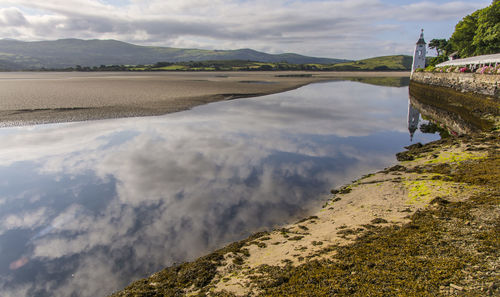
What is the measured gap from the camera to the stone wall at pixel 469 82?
2983 cm

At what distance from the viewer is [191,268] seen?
23.3ft

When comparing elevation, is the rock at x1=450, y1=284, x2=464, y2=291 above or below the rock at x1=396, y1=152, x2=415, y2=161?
above

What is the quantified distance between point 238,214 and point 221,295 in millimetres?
4792

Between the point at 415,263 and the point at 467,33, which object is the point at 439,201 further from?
the point at 467,33

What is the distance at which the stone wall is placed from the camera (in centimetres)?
2983

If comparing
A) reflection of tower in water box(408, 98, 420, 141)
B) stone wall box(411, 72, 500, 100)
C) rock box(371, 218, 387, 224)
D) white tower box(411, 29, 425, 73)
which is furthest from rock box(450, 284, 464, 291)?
white tower box(411, 29, 425, 73)

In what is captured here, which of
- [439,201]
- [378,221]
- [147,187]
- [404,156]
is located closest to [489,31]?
[404,156]

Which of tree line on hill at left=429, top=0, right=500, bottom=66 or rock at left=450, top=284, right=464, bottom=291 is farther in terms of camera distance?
tree line on hill at left=429, top=0, right=500, bottom=66

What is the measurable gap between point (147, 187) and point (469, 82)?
42881mm

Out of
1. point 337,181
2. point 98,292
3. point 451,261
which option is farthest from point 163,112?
point 451,261

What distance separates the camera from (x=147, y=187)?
1258cm

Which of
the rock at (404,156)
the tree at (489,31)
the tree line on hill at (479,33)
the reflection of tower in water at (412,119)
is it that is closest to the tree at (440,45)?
the tree line on hill at (479,33)

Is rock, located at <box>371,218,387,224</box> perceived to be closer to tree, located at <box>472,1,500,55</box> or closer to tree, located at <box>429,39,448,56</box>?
tree, located at <box>472,1,500,55</box>

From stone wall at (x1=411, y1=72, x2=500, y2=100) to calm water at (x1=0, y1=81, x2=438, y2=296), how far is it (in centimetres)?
1472
